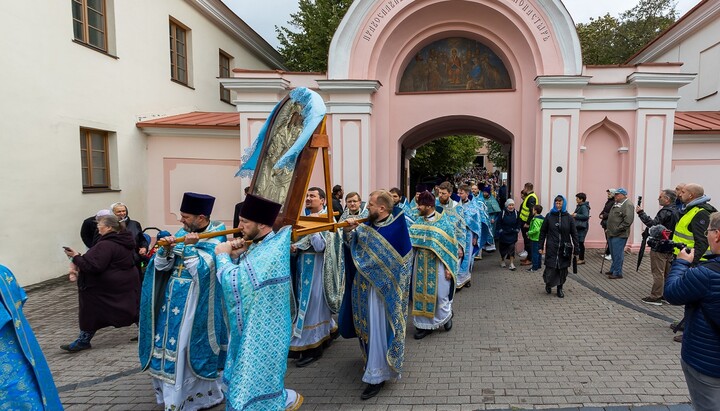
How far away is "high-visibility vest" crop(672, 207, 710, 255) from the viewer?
18.8 feet

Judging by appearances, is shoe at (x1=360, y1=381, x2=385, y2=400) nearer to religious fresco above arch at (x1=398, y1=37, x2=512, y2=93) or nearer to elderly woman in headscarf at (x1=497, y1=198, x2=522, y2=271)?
elderly woman in headscarf at (x1=497, y1=198, x2=522, y2=271)

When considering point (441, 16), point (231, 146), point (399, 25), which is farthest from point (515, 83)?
point (231, 146)

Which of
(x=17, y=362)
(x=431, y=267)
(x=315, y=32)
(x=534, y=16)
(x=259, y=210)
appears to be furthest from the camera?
(x=315, y=32)

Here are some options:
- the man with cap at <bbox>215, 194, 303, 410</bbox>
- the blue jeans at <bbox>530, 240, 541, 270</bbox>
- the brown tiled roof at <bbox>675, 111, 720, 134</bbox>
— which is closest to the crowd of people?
the man with cap at <bbox>215, 194, 303, 410</bbox>

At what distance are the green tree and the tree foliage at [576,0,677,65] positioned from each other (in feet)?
42.5

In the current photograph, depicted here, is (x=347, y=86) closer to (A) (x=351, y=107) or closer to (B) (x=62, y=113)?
(A) (x=351, y=107)

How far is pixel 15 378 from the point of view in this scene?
2.66m

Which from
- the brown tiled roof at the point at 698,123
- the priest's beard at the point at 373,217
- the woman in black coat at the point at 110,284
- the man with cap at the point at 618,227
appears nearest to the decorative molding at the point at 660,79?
the brown tiled roof at the point at 698,123

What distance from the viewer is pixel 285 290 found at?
318 centimetres

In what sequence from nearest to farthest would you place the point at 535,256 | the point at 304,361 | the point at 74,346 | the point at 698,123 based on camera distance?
the point at 304,361 < the point at 74,346 < the point at 535,256 < the point at 698,123

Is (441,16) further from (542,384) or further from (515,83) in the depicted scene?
(542,384)

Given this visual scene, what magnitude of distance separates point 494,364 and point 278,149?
327 cm

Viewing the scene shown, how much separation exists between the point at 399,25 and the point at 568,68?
14.4 ft

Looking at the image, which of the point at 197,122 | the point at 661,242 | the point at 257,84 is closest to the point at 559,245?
the point at 661,242
